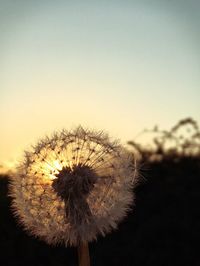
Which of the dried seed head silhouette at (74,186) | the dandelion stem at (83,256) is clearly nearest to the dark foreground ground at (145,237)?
the dried seed head silhouette at (74,186)

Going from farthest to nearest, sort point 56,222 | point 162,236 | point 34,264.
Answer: point 162,236 → point 34,264 → point 56,222

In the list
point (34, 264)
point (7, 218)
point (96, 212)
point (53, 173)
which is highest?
point (7, 218)

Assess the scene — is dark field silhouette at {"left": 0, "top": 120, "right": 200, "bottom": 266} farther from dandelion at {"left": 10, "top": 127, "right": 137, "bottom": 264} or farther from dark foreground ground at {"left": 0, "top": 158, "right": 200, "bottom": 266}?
dandelion at {"left": 10, "top": 127, "right": 137, "bottom": 264}

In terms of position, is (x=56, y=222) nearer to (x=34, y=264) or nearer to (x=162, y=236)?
(x=34, y=264)

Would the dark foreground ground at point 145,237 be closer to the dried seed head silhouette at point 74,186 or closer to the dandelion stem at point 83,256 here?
the dried seed head silhouette at point 74,186

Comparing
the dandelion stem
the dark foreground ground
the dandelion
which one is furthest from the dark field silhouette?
the dandelion stem

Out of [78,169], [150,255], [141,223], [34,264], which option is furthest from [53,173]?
[141,223]
